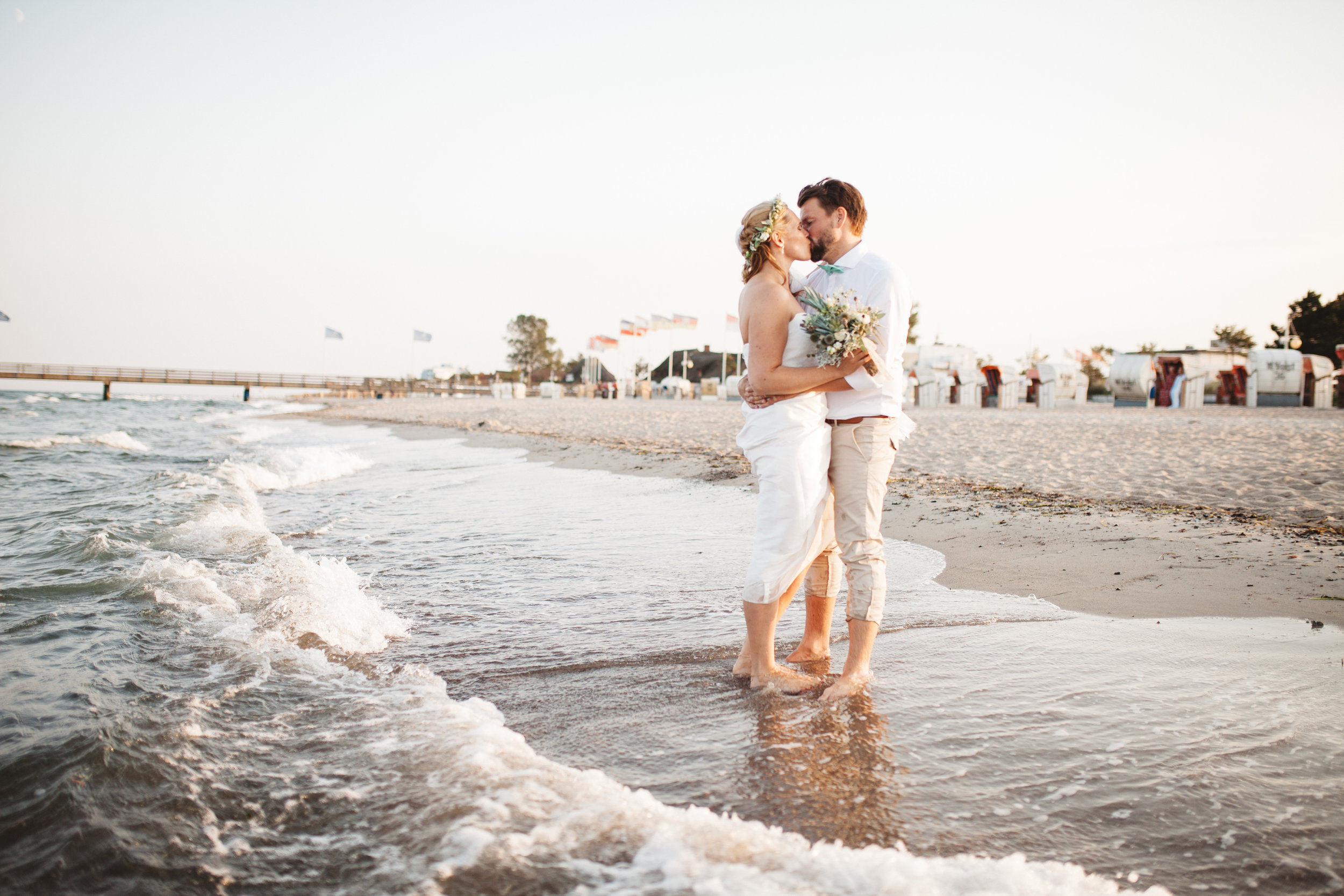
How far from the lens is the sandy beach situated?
15.0 feet

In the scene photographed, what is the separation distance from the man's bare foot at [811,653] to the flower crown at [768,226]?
1742 mm

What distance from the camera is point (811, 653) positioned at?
3.45 metres

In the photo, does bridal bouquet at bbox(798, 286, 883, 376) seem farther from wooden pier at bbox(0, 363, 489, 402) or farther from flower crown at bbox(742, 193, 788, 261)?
wooden pier at bbox(0, 363, 489, 402)

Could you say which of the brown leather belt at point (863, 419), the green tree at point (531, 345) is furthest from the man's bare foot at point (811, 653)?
the green tree at point (531, 345)

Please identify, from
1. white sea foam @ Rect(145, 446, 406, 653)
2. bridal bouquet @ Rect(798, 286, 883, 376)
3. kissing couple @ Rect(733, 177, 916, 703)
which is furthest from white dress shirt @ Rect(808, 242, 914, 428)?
white sea foam @ Rect(145, 446, 406, 653)

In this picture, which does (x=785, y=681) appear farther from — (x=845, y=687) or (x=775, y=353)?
(x=775, y=353)

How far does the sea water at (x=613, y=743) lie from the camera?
1889mm

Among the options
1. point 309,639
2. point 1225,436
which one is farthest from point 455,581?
point 1225,436

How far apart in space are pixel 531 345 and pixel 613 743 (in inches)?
4223

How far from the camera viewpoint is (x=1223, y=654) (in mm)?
3375

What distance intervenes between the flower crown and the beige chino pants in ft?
2.61

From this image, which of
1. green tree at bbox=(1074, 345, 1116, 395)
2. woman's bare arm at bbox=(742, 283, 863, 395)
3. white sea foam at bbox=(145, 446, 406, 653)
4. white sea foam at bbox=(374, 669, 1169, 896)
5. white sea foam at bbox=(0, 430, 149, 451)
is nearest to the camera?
white sea foam at bbox=(374, 669, 1169, 896)

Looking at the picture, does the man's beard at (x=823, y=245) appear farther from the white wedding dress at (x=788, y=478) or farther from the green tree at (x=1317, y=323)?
the green tree at (x=1317, y=323)

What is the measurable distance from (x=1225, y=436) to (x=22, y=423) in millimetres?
34249
